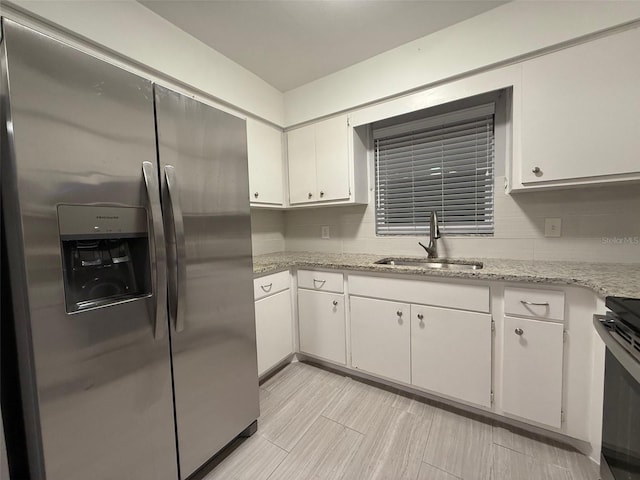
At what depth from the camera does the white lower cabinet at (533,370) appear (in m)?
1.33

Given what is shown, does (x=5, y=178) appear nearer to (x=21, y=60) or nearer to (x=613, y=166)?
(x=21, y=60)

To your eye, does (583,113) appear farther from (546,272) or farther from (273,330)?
(273,330)

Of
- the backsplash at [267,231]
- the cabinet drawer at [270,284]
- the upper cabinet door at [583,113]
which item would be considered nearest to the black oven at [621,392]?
the upper cabinet door at [583,113]

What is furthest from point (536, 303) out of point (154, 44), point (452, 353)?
point (154, 44)

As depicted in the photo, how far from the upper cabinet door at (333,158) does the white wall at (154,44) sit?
0.54 metres

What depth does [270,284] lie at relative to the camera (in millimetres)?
1966

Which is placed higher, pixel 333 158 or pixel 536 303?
pixel 333 158

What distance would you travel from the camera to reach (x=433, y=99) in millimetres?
1788

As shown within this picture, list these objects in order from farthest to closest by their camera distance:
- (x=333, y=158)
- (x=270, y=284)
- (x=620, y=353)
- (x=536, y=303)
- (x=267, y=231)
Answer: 1. (x=267, y=231)
2. (x=333, y=158)
3. (x=270, y=284)
4. (x=536, y=303)
5. (x=620, y=353)

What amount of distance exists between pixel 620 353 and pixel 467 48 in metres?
1.74

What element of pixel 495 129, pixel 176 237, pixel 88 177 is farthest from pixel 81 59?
pixel 495 129

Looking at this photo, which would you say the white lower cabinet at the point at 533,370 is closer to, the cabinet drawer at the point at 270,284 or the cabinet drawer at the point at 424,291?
the cabinet drawer at the point at 424,291

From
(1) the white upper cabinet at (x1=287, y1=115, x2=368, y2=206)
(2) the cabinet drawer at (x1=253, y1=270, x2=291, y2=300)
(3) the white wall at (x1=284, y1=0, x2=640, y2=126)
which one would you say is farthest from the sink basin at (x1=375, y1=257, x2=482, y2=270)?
(3) the white wall at (x1=284, y1=0, x2=640, y2=126)

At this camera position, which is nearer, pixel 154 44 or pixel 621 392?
pixel 621 392
